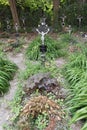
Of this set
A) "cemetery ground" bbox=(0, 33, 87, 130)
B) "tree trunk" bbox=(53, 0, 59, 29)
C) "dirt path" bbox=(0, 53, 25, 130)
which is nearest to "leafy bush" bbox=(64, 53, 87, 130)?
"cemetery ground" bbox=(0, 33, 87, 130)

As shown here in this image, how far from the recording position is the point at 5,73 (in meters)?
7.67

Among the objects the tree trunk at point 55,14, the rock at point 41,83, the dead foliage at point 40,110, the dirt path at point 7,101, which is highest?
the tree trunk at point 55,14

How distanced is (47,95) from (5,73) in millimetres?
1781

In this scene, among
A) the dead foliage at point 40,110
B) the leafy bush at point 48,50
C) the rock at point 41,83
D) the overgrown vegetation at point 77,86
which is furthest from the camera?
the leafy bush at point 48,50

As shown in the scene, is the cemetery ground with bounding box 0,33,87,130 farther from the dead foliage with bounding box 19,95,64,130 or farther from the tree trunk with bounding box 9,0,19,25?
the tree trunk with bounding box 9,0,19,25

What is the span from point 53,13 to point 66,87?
667cm

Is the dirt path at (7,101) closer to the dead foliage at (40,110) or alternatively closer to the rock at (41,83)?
the dead foliage at (40,110)

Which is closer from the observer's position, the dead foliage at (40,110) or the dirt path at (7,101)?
the dead foliage at (40,110)

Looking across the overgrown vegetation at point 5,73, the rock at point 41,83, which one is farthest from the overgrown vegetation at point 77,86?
the overgrown vegetation at point 5,73

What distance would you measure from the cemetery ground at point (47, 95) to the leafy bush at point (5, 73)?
0.12m

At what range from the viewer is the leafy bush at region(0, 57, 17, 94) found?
7.13 meters

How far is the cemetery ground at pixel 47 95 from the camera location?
5.45 metres

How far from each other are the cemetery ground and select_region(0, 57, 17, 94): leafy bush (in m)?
0.12

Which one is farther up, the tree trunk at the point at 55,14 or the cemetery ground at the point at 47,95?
the tree trunk at the point at 55,14
